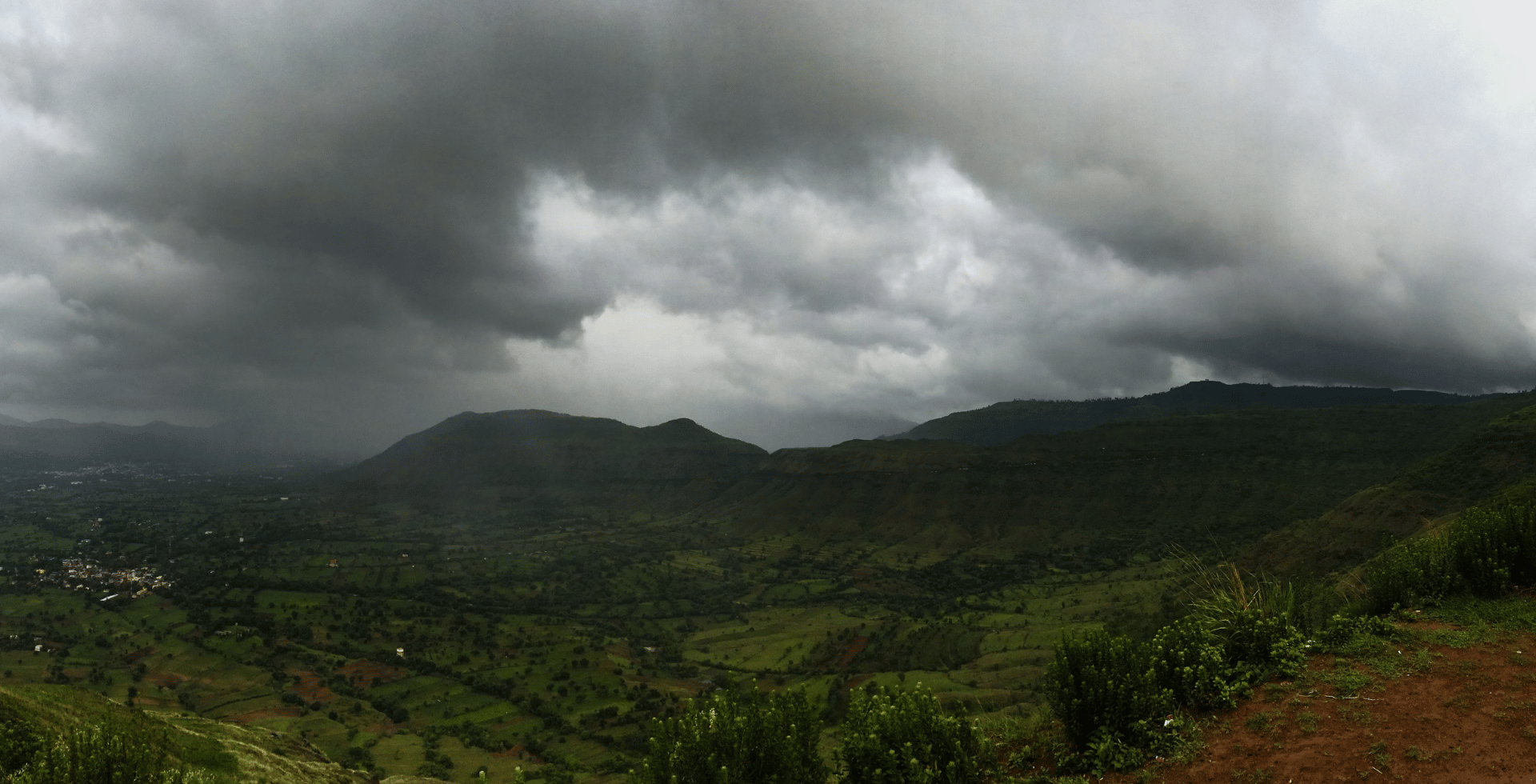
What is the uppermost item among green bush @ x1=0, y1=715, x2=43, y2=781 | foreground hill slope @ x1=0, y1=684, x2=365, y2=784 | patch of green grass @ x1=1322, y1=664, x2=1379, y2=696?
patch of green grass @ x1=1322, y1=664, x2=1379, y2=696

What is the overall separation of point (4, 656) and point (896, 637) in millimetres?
167904

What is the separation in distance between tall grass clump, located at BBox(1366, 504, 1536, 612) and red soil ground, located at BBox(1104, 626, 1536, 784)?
262cm

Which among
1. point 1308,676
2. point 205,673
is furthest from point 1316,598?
point 205,673

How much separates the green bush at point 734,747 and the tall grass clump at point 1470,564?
50.6 feet

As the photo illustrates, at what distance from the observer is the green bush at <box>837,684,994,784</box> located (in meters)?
10.5

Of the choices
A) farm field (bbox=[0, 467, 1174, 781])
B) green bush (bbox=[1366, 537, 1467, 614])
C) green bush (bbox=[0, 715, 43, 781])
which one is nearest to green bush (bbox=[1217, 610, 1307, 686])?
green bush (bbox=[1366, 537, 1467, 614])

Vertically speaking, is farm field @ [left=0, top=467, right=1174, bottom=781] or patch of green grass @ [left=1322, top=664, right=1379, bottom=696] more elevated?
patch of green grass @ [left=1322, top=664, right=1379, bottom=696]

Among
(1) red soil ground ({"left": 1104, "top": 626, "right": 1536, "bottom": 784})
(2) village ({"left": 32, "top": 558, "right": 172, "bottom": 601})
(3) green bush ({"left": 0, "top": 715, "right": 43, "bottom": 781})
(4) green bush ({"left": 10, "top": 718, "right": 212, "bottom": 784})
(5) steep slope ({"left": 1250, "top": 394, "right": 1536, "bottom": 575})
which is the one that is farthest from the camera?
(2) village ({"left": 32, "top": 558, "right": 172, "bottom": 601})

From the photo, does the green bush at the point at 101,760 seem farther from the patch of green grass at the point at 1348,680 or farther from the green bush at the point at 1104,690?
the patch of green grass at the point at 1348,680

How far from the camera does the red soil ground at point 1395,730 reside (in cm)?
962

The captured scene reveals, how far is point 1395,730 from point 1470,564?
801 cm

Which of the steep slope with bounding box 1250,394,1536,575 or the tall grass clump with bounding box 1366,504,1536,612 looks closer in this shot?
the tall grass clump with bounding box 1366,504,1536,612

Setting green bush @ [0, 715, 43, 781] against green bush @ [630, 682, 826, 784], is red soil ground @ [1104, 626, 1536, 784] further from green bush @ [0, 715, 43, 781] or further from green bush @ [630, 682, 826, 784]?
green bush @ [0, 715, 43, 781]

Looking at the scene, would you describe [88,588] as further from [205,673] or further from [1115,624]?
[1115,624]
